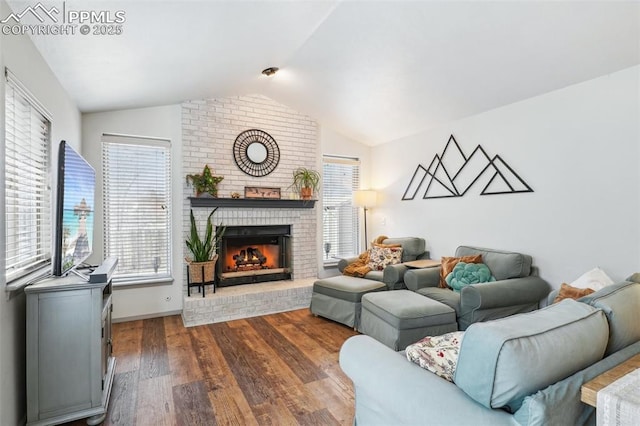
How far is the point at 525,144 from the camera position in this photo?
320cm

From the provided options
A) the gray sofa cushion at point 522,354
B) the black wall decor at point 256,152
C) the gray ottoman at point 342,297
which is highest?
the black wall decor at point 256,152

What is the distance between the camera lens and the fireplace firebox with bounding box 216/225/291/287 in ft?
14.2

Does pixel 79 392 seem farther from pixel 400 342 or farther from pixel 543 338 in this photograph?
pixel 543 338

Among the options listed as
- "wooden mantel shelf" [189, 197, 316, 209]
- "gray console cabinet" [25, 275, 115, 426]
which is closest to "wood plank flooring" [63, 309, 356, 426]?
"gray console cabinet" [25, 275, 115, 426]

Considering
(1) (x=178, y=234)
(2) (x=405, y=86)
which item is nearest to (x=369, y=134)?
(2) (x=405, y=86)

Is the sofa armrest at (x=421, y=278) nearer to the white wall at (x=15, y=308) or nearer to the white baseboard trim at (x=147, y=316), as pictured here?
the white baseboard trim at (x=147, y=316)

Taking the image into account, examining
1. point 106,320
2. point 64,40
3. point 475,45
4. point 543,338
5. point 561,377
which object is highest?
point 475,45

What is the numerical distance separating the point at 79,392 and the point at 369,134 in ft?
14.3

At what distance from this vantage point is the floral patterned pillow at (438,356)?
50.6 inches

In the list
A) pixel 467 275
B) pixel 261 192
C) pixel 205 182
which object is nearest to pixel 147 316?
pixel 205 182

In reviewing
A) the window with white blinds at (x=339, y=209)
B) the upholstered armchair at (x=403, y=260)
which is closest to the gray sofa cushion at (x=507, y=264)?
the upholstered armchair at (x=403, y=260)

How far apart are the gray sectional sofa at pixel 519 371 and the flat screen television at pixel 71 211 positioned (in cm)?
186

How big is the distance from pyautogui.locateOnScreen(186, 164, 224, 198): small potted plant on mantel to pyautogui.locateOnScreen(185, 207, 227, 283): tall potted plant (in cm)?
31

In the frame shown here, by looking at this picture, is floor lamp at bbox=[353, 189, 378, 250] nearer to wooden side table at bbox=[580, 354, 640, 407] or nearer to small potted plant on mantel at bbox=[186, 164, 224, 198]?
small potted plant on mantel at bbox=[186, 164, 224, 198]
